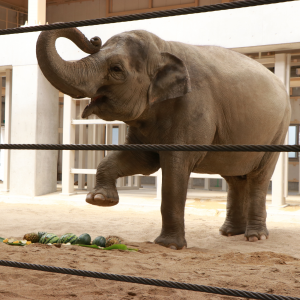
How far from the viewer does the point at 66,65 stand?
2740 mm

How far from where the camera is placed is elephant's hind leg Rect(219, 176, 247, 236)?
4.30 m

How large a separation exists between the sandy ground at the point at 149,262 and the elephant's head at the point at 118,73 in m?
0.98

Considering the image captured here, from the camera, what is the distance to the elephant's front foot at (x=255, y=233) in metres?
3.96

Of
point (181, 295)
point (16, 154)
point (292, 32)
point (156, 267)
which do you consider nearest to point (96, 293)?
point (181, 295)

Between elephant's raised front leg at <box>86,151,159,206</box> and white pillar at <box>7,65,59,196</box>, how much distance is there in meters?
4.51

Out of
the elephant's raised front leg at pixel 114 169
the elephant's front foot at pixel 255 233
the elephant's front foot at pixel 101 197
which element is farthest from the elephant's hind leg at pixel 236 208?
the elephant's front foot at pixel 101 197

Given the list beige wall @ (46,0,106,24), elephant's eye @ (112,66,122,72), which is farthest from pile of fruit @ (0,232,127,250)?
beige wall @ (46,0,106,24)

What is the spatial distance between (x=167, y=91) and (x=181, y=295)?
1733mm

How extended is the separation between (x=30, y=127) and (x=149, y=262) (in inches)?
227

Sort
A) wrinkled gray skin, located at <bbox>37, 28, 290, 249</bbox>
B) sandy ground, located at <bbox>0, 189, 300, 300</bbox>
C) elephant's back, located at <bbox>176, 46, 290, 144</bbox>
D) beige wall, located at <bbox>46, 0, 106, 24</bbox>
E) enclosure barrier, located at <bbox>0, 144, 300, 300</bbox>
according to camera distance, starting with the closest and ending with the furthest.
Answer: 1. enclosure barrier, located at <bbox>0, 144, 300, 300</bbox>
2. sandy ground, located at <bbox>0, 189, 300, 300</bbox>
3. wrinkled gray skin, located at <bbox>37, 28, 290, 249</bbox>
4. elephant's back, located at <bbox>176, 46, 290, 144</bbox>
5. beige wall, located at <bbox>46, 0, 106, 24</bbox>

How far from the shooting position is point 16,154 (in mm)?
7805

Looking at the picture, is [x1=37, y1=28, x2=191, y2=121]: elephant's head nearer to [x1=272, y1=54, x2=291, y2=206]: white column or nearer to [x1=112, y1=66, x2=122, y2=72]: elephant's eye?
[x1=112, y1=66, x2=122, y2=72]: elephant's eye

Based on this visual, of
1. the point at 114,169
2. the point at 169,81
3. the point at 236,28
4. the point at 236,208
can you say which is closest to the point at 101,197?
the point at 114,169

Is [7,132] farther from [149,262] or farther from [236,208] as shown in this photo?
[149,262]
